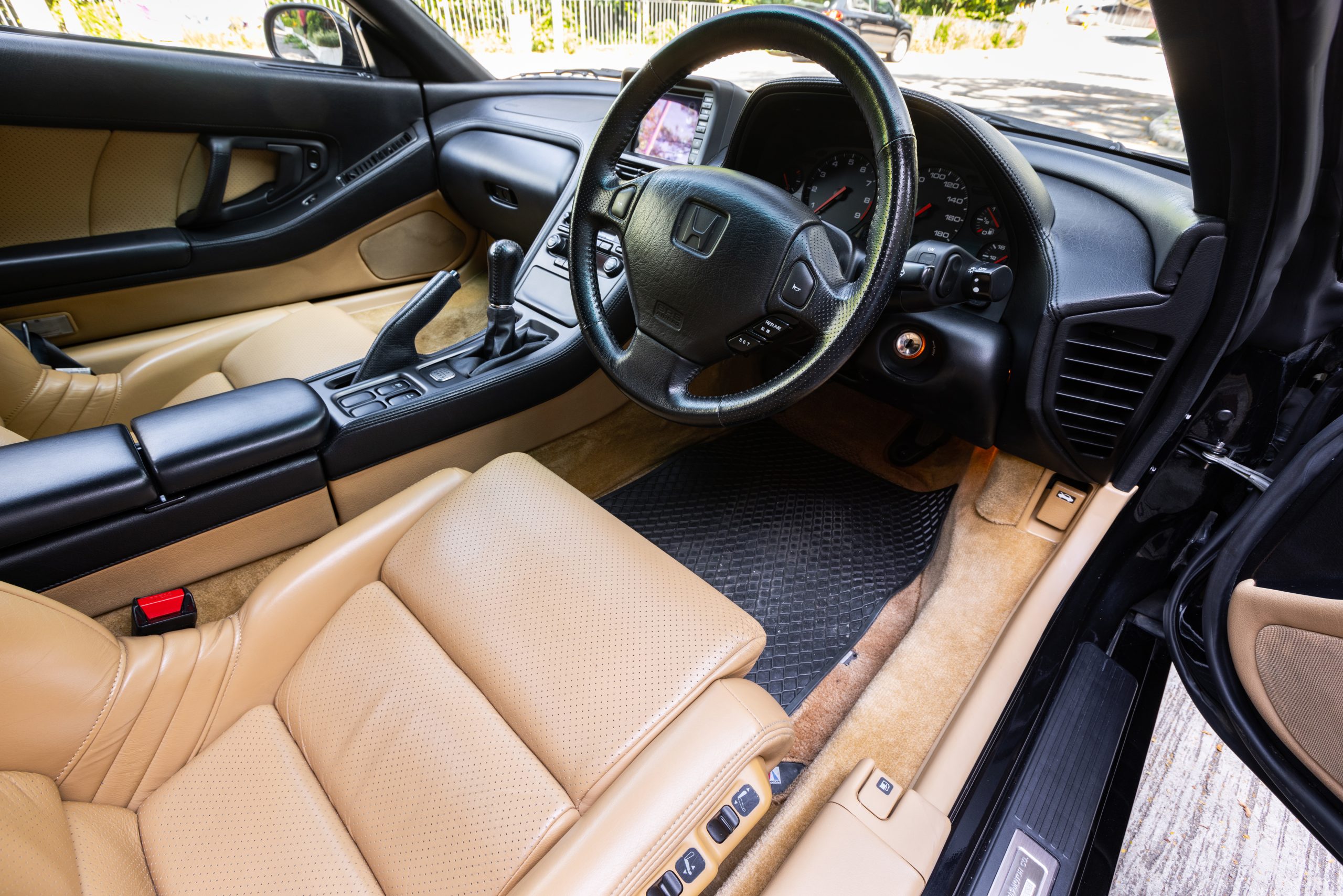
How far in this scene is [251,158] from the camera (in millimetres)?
1934

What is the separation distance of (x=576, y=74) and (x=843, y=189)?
121 centimetres

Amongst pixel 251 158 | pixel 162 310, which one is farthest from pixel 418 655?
A: pixel 251 158

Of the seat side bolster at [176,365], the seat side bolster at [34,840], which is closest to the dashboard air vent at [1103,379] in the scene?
the seat side bolster at [34,840]

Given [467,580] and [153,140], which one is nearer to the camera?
[467,580]

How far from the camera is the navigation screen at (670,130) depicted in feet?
5.37

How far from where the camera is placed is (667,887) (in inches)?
30.2

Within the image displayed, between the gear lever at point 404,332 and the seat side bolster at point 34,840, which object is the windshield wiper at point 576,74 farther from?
the seat side bolster at point 34,840

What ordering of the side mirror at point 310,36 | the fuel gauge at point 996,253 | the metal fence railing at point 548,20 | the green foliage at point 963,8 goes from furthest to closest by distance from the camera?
1. the metal fence railing at point 548,20
2. the side mirror at point 310,36
3. the green foliage at point 963,8
4. the fuel gauge at point 996,253

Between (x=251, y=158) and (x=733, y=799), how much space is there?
79.6 inches

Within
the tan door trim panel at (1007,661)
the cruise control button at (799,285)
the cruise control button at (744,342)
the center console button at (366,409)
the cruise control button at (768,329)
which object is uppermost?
the cruise control button at (799,285)

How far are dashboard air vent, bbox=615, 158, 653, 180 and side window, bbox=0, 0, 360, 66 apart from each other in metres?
0.91

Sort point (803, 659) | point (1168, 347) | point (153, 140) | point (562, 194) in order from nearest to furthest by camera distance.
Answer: point (1168, 347) → point (803, 659) → point (153, 140) → point (562, 194)

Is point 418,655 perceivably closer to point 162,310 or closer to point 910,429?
point 910,429

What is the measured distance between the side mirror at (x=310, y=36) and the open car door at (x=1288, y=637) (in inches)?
93.9
